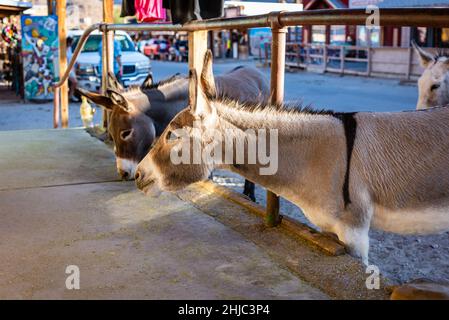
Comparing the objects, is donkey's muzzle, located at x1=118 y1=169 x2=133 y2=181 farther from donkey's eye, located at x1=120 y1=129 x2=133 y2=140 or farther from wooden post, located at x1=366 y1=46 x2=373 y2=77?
wooden post, located at x1=366 y1=46 x2=373 y2=77

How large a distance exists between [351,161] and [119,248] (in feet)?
4.51

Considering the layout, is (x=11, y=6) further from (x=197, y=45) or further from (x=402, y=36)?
(x=402, y=36)

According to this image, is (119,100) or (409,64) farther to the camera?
(409,64)

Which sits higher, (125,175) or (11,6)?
(11,6)

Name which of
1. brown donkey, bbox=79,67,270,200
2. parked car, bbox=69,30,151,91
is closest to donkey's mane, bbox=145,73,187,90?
brown donkey, bbox=79,67,270,200

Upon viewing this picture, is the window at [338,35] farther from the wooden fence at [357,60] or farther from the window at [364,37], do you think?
the wooden fence at [357,60]

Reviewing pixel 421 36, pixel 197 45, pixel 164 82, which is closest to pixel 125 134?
pixel 164 82

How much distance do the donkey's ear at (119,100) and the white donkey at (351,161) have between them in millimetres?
1916

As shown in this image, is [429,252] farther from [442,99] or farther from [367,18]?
[367,18]

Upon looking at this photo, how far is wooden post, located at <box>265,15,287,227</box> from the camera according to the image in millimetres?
3359

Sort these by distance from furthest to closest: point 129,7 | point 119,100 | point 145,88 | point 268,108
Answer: point 129,7
point 145,88
point 119,100
point 268,108

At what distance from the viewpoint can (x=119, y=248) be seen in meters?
3.20

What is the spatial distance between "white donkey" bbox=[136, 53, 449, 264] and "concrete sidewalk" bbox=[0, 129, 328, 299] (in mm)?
421
